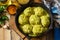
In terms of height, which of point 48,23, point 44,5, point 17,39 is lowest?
point 17,39

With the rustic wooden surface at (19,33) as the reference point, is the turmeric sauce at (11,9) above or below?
above

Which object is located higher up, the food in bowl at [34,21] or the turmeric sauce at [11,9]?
the turmeric sauce at [11,9]

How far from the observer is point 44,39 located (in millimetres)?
1249

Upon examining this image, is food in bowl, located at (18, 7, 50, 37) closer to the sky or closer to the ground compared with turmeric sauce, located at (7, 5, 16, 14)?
closer to the ground

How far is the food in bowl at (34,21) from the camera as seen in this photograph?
4.05ft

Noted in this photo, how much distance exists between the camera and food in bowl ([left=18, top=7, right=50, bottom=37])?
1.23 meters

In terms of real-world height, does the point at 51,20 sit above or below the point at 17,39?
above

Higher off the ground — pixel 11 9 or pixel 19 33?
pixel 11 9

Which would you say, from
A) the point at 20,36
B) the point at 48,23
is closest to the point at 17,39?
the point at 20,36

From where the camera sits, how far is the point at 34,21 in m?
1.24

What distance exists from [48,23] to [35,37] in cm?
14

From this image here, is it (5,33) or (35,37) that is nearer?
(35,37)

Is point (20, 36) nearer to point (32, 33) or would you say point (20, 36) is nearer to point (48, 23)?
point (32, 33)

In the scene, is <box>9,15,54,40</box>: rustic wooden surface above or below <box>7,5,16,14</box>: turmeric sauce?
below
